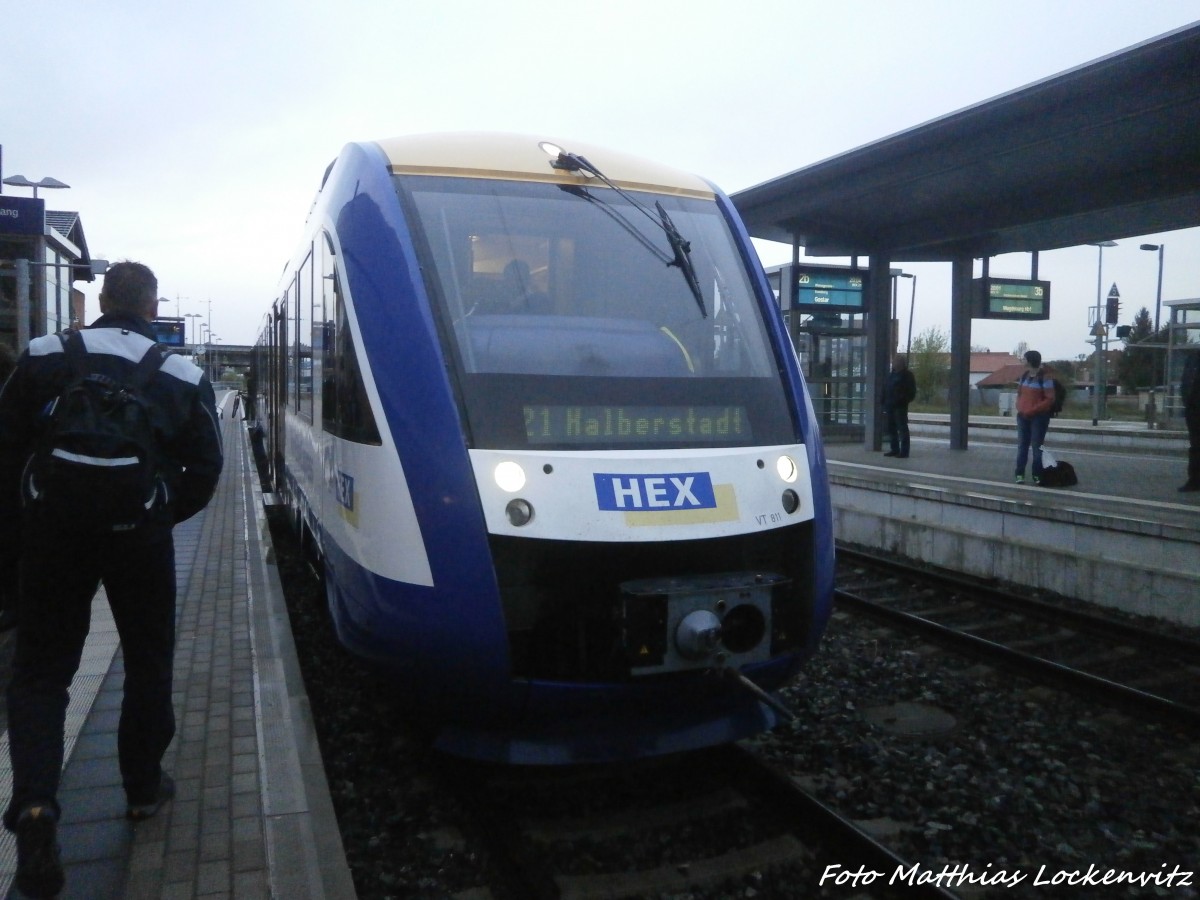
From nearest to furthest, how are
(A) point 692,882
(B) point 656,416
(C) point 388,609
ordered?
(A) point 692,882 → (C) point 388,609 → (B) point 656,416

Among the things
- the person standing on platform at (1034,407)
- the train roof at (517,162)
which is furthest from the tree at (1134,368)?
the train roof at (517,162)

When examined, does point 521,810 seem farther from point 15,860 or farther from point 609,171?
point 609,171

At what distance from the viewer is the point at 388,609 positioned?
3.97 m

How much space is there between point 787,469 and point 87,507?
2541mm

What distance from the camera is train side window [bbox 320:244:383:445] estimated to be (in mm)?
4270

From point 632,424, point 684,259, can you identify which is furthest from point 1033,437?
point 632,424

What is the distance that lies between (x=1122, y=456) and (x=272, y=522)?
1240cm

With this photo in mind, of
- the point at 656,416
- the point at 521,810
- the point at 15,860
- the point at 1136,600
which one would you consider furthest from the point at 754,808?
the point at 1136,600

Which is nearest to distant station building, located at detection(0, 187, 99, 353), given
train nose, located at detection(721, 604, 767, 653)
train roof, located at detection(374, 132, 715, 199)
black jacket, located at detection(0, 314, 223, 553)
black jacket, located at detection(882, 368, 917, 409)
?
train roof, located at detection(374, 132, 715, 199)

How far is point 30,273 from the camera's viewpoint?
23.6 m

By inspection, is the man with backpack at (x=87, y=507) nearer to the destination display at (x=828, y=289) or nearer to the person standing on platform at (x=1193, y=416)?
the person standing on platform at (x=1193, y=416)

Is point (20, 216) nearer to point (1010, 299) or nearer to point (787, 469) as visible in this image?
point (1010, 299)

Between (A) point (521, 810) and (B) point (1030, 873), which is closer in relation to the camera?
(B) point (1030, 873)

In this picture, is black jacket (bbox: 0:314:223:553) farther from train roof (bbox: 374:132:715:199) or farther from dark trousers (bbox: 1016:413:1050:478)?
dark trousers (bbox: 1016:413:1050:478)
